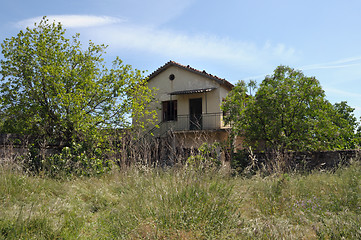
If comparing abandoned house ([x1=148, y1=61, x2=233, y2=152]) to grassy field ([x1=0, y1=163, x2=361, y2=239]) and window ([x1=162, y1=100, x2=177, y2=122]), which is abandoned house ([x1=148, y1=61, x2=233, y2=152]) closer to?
window ([x1=162, y1=100, x2=177, y2=122])

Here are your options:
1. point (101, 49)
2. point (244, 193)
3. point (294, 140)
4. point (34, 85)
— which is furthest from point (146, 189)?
point (294, 140)

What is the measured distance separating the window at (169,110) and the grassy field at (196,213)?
457 inches

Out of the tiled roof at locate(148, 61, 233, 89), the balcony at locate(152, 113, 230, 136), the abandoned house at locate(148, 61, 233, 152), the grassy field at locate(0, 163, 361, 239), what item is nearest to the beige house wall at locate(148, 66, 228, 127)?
the abandoned house at locate(148, 61, 233, 152)

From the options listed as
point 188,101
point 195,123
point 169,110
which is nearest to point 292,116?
point 195,123

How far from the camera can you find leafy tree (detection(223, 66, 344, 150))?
37.7 feet

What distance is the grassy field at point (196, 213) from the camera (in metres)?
3.65

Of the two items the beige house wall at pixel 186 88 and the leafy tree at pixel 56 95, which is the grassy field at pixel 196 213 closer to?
the leafy tree at pixel 56 95

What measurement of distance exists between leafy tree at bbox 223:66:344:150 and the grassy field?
5.79 meters

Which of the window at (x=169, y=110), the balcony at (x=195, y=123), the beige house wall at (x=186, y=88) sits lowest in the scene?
the balcony at (x=195, y=123)

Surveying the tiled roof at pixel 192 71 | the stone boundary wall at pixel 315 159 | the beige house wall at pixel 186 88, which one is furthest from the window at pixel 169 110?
the stone boundary wall at pixel 315 159

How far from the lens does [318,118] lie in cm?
1166

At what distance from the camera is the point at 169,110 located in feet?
58.6

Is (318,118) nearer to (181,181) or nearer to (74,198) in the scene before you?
(181,181)

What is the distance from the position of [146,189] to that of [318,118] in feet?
31.3
